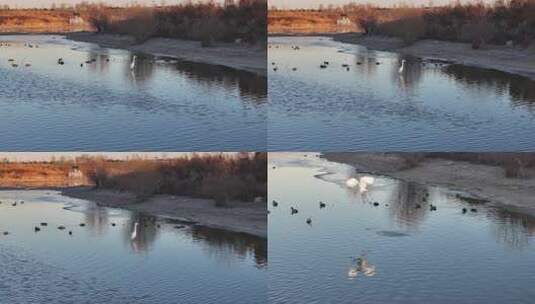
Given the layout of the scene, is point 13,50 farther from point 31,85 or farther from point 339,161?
point 339,161

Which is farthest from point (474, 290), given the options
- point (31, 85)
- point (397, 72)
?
point (31, 85)

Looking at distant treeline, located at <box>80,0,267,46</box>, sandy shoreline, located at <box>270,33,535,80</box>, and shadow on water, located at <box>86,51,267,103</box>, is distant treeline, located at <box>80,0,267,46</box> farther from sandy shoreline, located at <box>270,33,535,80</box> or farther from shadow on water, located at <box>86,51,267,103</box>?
sandy shoreline, located at <box>270,33,535,80</box>

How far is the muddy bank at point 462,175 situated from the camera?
334 inches

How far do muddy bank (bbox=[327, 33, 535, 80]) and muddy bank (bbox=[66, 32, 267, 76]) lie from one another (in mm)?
712

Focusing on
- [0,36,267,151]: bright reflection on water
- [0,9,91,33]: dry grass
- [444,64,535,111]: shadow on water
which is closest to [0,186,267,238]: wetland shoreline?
[0,36,267,151]: bright reflection on water

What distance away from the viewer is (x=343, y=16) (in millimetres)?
8250

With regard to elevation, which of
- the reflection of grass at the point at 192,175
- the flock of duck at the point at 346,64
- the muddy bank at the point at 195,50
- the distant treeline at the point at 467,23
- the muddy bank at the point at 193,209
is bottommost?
the muddy bank at the point at 193,209

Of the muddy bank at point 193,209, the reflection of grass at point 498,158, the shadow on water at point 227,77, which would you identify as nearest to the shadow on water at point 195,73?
the shadow on water at point 227,77

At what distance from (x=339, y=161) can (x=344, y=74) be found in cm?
75

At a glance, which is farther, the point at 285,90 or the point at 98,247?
the point at 98,247

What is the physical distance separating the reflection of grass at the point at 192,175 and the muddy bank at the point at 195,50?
0.76 meters

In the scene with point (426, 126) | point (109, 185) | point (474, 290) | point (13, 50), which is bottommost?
point (474, 290)

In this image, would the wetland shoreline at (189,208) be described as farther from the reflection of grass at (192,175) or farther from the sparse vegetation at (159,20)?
the sparse vegetation at (159,20)

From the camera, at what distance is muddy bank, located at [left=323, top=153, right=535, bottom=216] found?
848 cm
